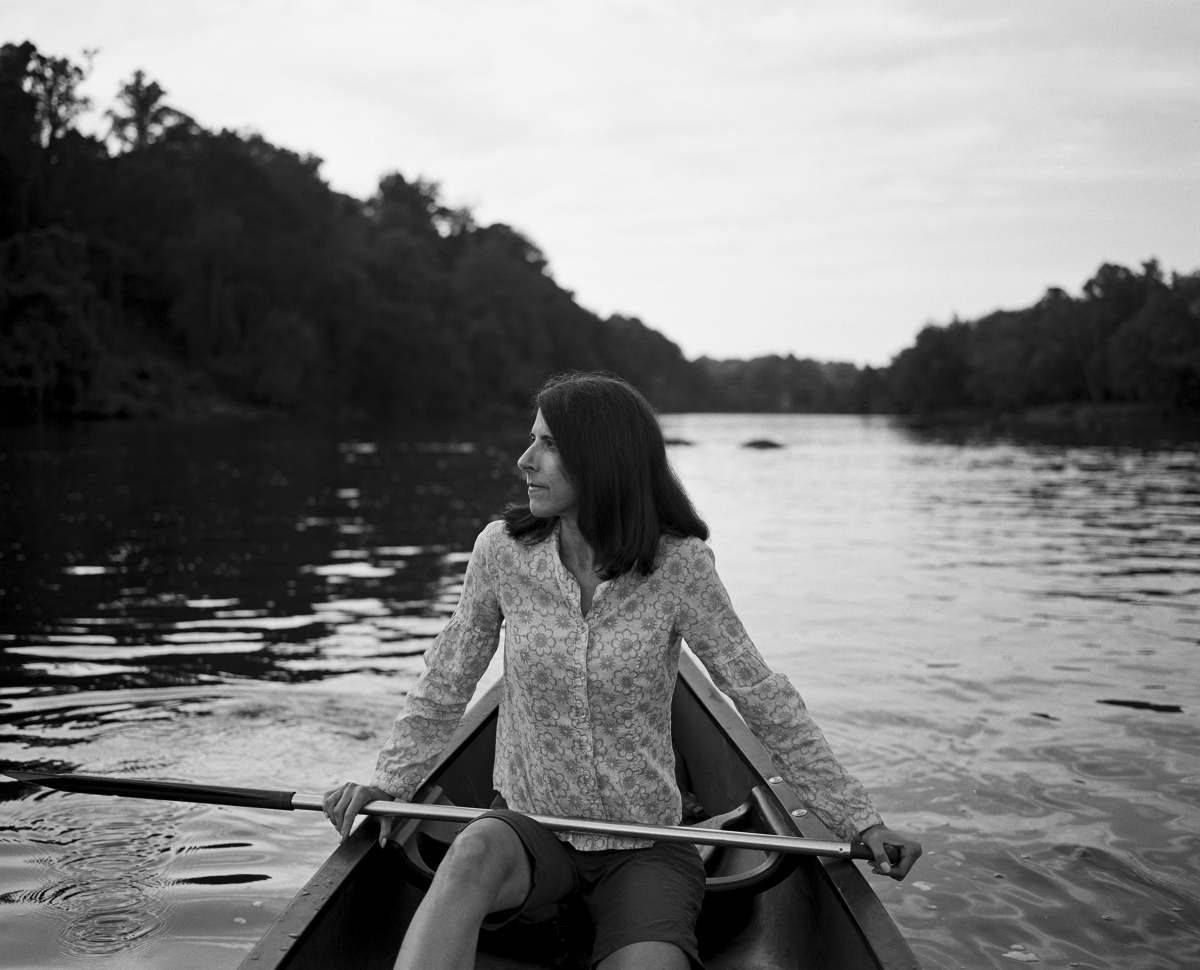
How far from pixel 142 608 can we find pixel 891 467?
21765mm

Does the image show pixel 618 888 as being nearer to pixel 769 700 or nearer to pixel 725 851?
pixel 769 700

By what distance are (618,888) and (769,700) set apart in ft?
1.65

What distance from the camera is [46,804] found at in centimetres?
418

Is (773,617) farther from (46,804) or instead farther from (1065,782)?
(46,804)

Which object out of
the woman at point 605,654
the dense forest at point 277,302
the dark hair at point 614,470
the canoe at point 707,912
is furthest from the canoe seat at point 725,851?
the dense forest at point 277,302

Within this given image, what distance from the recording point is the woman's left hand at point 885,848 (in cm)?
225

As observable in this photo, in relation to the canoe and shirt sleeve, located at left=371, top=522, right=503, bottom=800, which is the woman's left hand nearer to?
the canoe

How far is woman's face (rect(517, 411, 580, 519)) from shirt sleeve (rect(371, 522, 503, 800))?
0.14 meters

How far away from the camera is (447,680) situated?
2.51m

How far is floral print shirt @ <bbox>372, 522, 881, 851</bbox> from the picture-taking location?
237cm

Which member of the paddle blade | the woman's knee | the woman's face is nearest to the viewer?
the woman's knee

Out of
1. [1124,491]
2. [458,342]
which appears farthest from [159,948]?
[458,342]

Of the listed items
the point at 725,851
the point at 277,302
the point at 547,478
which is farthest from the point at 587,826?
the point at 277,302

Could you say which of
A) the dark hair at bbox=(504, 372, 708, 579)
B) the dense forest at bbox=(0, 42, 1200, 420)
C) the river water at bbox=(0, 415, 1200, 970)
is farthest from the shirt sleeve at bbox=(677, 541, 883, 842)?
the dense forest at bbox=(0, 42, 1200, 420)
